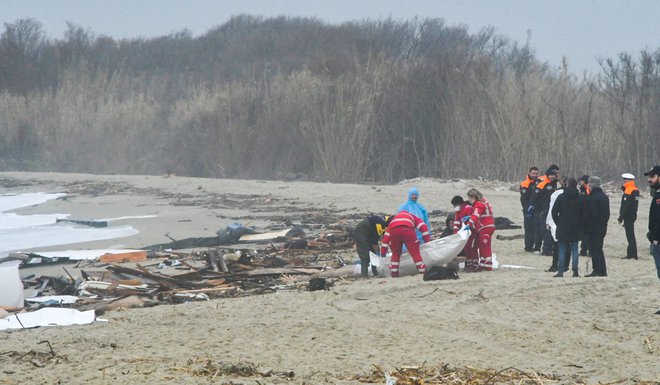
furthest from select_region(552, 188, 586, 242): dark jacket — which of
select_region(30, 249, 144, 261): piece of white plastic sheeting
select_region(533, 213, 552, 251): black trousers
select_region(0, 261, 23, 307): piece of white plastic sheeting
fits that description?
select_region(30, 249, 144, 261): piece of white plastic sheeting

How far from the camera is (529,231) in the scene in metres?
17.4

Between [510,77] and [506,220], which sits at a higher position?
[510,77]

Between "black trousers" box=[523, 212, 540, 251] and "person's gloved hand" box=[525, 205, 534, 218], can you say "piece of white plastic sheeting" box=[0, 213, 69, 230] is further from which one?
"person's gloved hand" box=[525, 205, 534, 218]

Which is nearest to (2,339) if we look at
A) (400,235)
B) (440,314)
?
(440,314)

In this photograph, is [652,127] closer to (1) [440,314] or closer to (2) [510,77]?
(2) [510,77]

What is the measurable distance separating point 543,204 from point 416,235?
3.09 meters

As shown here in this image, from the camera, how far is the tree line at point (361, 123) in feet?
111

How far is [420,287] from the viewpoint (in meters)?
13.0

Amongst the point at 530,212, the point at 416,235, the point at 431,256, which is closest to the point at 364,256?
the point at 416,235

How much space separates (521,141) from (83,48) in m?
60.6

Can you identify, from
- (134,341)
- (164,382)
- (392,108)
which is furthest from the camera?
(392,108)

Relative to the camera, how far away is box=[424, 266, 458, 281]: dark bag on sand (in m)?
13.7

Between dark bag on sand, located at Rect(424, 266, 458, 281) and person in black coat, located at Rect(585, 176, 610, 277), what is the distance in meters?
1.82

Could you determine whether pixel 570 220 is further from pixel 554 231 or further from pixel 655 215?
pixel 655 215
